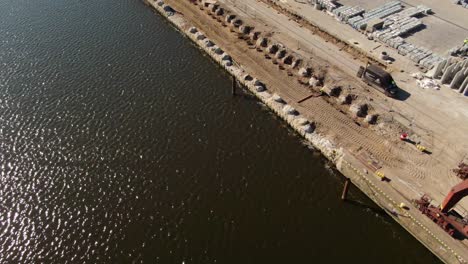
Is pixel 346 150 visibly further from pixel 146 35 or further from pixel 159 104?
pixel 146 35

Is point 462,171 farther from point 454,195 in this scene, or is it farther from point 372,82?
point 372,82

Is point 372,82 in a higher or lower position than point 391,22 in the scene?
lower

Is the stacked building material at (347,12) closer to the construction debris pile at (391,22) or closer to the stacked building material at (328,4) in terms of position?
the construction debris pile at (391,22)

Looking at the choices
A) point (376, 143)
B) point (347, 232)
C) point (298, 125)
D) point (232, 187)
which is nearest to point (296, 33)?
point (298, 125)

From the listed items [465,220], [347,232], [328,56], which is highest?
[328,56]

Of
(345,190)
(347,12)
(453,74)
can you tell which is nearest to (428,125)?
(453,74)

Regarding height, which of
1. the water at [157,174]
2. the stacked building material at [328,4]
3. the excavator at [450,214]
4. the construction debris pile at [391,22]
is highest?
the stacked building material at [328,4]

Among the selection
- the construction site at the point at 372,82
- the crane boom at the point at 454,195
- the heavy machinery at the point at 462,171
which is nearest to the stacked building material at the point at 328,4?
the construction site at the point at 372,82
